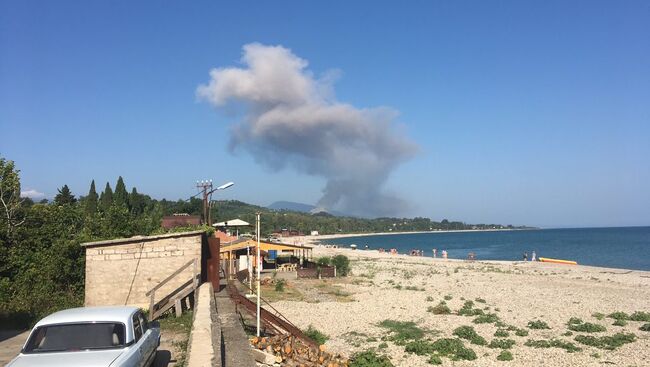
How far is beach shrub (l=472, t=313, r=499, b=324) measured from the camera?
863 inches

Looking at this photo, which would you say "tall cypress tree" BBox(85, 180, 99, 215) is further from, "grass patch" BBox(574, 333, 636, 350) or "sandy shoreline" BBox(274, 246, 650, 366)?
"grass patch" BBox(574, 333, 636, 350)

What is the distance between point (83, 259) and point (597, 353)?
18.5m

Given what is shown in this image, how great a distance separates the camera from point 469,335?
1883cm

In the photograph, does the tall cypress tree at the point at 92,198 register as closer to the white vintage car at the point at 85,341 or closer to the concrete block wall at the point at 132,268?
the concrete block wall at the point at 132,268

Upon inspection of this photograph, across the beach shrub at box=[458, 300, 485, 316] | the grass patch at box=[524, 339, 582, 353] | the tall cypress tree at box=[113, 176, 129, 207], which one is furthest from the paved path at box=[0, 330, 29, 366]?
the tall cypress tree at box=[113, 176, 129, 207]

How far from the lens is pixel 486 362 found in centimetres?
1538

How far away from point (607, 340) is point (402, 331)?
7490 mm

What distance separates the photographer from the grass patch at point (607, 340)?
17413 mm

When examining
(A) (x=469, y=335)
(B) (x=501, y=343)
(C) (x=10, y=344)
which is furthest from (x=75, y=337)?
(A) (x=469, y=335)

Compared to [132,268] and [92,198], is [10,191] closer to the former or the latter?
[132,268]

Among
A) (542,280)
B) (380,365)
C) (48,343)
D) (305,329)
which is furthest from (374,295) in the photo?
(48,343)

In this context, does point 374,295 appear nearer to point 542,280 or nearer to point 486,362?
point 486,362

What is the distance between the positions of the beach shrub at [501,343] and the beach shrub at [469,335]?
0.36 metres

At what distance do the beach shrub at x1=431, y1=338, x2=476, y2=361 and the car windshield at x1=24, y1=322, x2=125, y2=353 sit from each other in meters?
11.4
